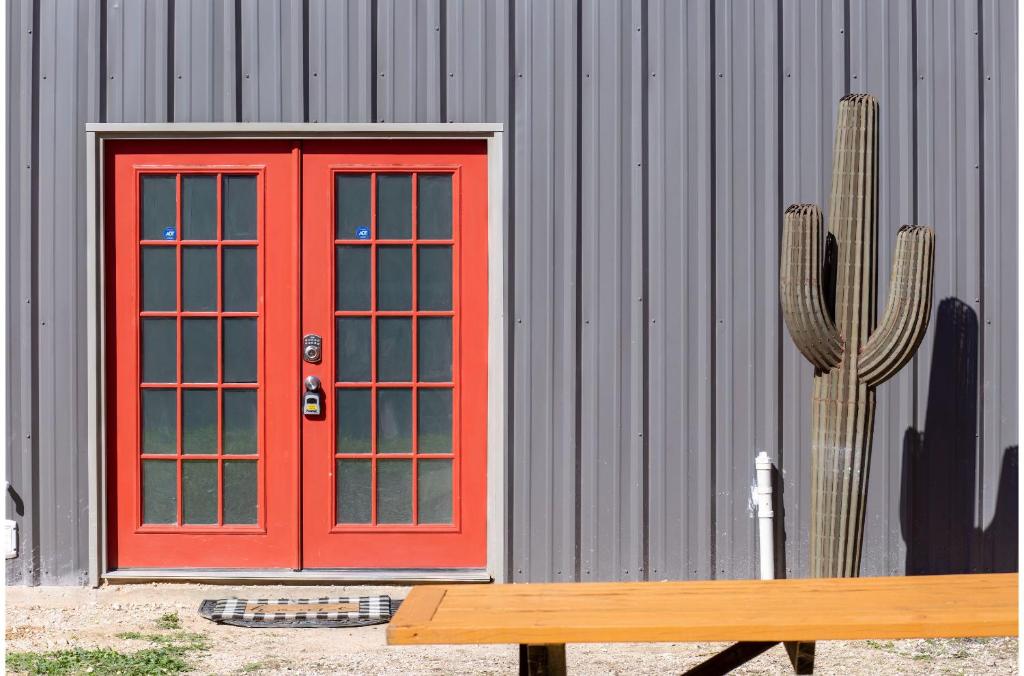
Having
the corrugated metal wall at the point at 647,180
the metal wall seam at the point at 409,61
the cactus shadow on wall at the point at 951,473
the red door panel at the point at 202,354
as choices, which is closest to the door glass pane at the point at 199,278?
the red door panel at the point at 202,354

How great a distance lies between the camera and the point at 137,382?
5.59 m

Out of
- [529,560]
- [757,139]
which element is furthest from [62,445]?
[757,139]

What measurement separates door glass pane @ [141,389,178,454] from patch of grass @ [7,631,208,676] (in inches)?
46.1

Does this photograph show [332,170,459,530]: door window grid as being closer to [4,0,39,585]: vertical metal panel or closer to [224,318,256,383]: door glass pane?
[224,318,256,383]: door glass pane

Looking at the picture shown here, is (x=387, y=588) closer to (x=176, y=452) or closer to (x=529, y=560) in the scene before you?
(x=529, y=560)

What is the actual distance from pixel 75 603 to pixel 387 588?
5.02 feet

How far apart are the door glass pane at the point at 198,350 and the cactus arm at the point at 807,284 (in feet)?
9.51

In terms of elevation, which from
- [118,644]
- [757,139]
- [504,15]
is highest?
[504,15]

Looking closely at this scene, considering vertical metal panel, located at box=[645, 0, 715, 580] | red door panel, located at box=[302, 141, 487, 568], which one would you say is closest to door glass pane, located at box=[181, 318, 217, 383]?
red door panel, located at box=[302, 141, 487, 568]

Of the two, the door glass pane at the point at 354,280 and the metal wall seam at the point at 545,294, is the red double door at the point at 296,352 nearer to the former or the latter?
the door glass pane at the point at 354,280

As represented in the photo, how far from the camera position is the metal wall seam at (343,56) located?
5.48m

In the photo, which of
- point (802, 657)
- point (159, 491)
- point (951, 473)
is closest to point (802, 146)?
point (951, 473)

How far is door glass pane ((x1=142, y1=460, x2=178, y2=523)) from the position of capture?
5.62m

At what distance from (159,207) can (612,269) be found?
235 centimetres
